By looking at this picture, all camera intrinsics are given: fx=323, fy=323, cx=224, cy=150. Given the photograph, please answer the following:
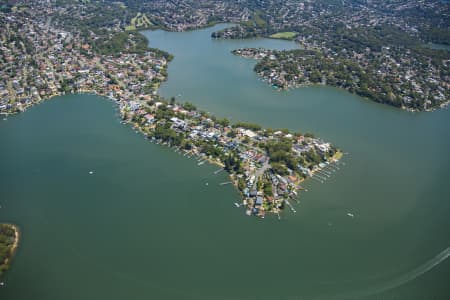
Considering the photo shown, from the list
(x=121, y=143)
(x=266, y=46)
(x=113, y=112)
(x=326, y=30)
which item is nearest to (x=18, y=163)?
(x=121, y=143)

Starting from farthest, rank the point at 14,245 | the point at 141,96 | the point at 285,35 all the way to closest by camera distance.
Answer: the point at 285,35, the point at 141,96, the point at 14,245

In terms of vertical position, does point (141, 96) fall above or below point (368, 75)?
below

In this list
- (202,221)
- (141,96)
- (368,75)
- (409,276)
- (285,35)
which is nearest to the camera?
(409,276)

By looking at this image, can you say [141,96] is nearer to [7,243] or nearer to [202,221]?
[202,221]

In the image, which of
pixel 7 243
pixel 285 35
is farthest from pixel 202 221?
pixel 285 35

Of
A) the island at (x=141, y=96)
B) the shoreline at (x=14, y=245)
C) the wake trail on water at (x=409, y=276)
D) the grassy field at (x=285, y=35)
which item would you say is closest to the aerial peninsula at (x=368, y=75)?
the grassy field at (x=285, y=35)

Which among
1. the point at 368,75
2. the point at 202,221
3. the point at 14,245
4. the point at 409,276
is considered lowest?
the point at 409,276

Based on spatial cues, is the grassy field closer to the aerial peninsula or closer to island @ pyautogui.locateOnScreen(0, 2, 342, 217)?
the aerial peninsula
